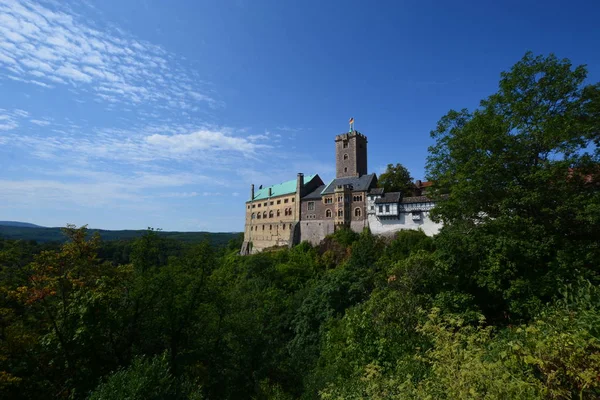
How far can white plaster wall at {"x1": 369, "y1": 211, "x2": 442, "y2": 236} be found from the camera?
1531 inches

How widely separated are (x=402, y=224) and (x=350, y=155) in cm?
1696

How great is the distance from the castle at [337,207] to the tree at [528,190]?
20.7m

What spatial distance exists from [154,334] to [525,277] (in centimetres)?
2186

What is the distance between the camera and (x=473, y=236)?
59.8 ft

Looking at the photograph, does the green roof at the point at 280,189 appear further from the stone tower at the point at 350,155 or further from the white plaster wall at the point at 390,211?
the white plaster wall at the point at 390,211

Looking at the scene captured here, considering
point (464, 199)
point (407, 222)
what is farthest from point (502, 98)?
point (407, 222)

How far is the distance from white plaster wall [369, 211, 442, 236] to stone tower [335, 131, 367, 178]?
1096 centimetres

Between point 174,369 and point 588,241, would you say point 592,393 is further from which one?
point 174,369

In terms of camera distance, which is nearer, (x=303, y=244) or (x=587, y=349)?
(x=587, y=349)

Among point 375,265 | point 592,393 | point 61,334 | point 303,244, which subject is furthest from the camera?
point 303,244

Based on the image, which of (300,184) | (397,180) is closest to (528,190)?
(397,180)

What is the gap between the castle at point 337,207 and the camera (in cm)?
4128

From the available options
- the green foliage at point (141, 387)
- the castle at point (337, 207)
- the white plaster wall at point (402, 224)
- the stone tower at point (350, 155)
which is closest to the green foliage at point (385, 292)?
the green foliage at point (141, 387)

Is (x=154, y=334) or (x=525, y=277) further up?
(x=525, y=277)
